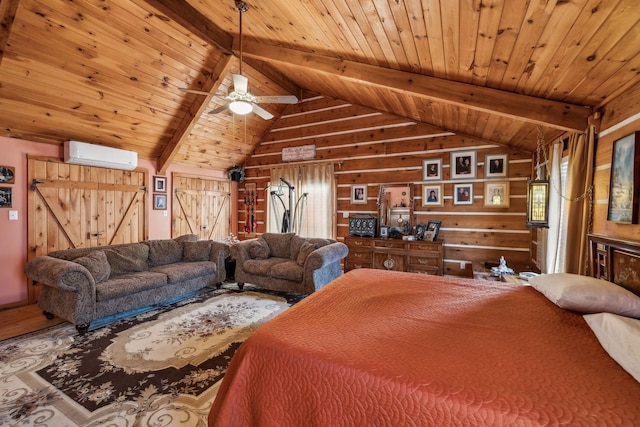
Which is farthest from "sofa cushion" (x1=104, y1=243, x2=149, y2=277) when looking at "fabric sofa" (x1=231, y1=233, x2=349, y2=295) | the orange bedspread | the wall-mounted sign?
the wall-mounted sign

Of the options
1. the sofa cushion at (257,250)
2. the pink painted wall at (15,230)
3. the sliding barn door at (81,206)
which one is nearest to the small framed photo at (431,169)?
the sofa cushion at (257,250)

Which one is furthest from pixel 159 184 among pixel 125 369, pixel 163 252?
pixel 125 369

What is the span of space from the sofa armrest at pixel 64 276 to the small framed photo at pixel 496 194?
5.70 m

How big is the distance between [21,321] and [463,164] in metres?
6.68

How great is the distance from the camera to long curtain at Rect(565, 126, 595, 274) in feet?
8.00

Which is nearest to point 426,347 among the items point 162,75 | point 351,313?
point 351,313

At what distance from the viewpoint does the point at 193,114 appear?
5.02 metres

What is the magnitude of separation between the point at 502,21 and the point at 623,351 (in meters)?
1.91

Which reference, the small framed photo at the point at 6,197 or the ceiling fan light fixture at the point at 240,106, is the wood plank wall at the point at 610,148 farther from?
the small framed photo at the point at 6,197

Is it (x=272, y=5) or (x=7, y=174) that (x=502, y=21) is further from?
(x=7, y=174)

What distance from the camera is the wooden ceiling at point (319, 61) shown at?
184cm

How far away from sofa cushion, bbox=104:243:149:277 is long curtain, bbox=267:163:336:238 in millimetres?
3151

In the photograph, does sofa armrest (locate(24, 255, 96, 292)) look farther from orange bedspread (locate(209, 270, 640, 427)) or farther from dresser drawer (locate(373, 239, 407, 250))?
dresser drawer (locate(373, 239, 407, 250))

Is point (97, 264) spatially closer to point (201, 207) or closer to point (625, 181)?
point (201, 207)
